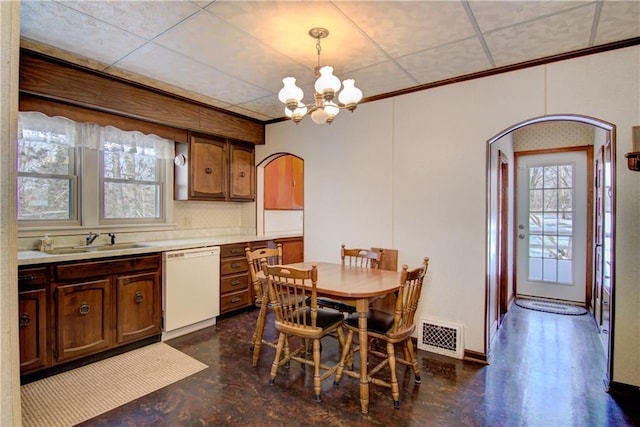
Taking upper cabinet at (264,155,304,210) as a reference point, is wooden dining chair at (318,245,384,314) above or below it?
below

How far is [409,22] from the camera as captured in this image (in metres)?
2.17

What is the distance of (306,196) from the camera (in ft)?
13.7

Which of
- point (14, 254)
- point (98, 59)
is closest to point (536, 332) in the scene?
point (14, 254)

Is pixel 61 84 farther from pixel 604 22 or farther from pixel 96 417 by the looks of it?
pixel 604 22

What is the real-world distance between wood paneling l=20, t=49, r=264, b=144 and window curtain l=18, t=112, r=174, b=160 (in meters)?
0.26

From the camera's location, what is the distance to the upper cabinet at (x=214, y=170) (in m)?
3.96

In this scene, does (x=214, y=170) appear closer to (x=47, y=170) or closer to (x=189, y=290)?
(x=189, y=290)

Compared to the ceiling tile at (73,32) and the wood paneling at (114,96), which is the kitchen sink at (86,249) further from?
the ceiling tile at (73,32)

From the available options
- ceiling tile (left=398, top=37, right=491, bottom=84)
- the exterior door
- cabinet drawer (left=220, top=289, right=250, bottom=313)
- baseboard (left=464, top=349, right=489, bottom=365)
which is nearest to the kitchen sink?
cabinet drawer (left=220, top=289, right=250, bottom=313)

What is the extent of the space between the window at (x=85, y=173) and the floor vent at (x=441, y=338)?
326 centimetres

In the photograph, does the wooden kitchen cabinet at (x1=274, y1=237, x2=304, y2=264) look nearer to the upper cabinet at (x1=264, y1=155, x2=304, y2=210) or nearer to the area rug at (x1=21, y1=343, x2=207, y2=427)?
the upper cabinet at (x1=264, y1=155, x2=304, y2=210)

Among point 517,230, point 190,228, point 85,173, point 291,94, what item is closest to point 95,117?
point 85,173

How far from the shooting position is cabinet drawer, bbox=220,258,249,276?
12.9 feet

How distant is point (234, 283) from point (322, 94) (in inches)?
106
